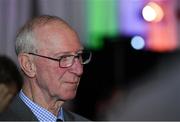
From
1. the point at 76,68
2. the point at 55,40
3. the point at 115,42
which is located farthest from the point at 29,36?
the point at 115,42

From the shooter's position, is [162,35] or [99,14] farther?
[162,35]

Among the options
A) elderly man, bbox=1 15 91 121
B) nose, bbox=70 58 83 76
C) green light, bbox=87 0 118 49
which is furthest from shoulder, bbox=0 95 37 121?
green light, bbox=87 0 118 49

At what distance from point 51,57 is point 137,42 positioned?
112 inches

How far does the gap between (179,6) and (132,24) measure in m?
0.62

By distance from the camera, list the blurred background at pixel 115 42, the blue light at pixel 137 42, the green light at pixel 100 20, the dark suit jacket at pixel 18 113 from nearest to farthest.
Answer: the dark suit jacket at pixel 18 113 < the blurred background at pixel 115 42 < the green light at pixel 100 20 < the blue light at pixel 137 42

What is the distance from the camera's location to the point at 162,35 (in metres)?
5.11

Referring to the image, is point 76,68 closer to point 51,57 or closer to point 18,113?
point 51,57

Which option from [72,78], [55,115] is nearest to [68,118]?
[55,115]

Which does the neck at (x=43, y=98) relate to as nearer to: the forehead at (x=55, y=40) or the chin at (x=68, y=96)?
the chin at (x=68, y=96)

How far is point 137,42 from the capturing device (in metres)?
4.64

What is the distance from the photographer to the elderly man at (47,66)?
6.01 ft

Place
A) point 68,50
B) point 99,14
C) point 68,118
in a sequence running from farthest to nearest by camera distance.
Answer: point 99,14, point 68,118, point 68,50

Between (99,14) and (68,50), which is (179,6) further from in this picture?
(68,50)

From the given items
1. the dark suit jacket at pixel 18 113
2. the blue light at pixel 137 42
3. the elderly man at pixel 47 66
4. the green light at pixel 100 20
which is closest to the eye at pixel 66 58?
the elderly man at pixel 47 66
